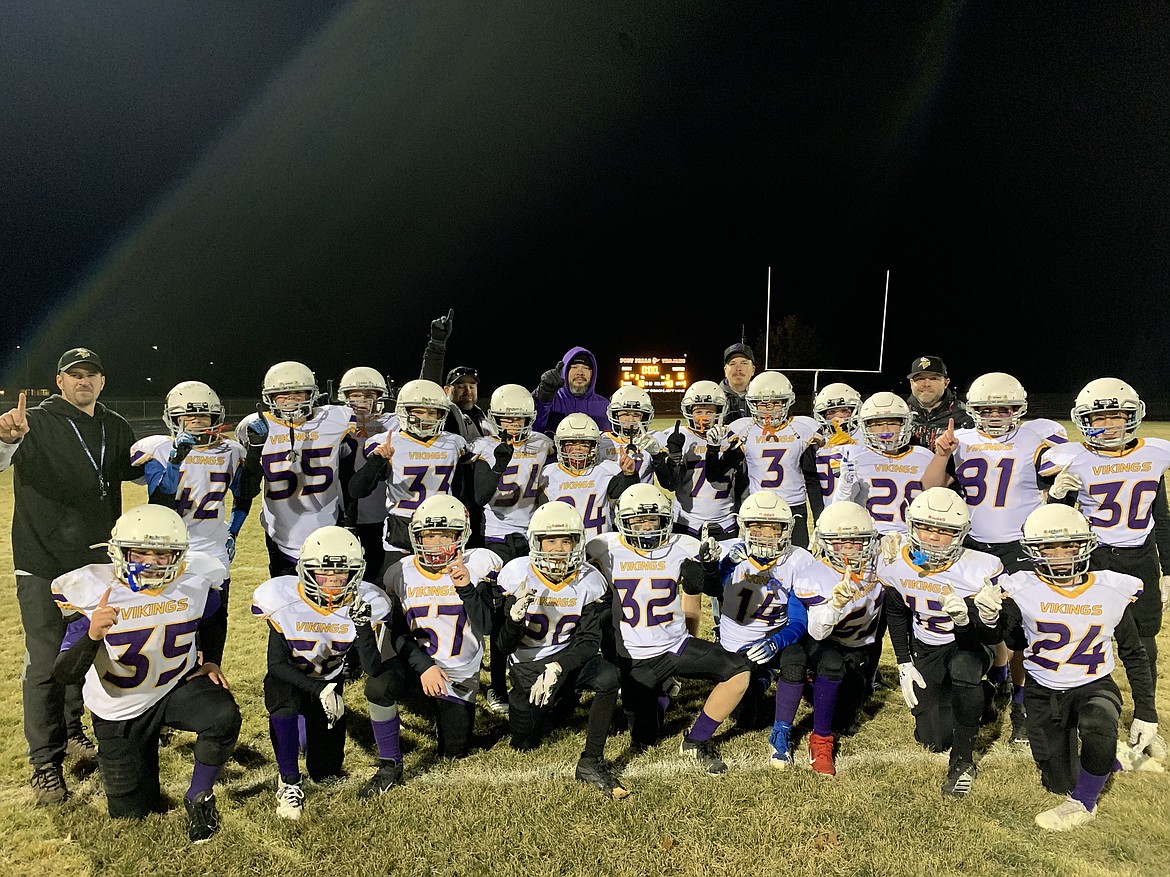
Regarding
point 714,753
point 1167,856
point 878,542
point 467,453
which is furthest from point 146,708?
point 1167,856

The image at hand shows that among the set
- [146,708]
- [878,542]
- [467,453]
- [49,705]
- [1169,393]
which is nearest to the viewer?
[146,708]

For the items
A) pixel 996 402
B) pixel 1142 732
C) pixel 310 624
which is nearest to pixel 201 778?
pixel 310 624

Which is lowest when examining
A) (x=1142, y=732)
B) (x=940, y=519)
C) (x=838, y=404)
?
(x=1142, y=732)

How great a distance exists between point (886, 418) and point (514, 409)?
8.80 ft

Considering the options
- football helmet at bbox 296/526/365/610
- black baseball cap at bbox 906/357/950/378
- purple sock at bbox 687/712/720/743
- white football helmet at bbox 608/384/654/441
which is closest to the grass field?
purple sock at bbox 687/712/720/743

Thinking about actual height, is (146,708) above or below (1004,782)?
above

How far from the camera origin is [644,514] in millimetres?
4395

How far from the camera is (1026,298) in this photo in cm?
4897

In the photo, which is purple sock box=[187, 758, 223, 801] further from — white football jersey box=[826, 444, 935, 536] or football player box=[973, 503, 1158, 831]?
white football jersey box=[826, 444, 935, 536]

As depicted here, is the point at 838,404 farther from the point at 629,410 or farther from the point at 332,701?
the point at 332,701

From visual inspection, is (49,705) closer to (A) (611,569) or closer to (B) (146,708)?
(B) (146,708)

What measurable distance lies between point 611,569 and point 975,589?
2142 mm

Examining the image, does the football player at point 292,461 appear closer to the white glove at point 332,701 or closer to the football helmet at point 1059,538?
the white glove at point 332,701

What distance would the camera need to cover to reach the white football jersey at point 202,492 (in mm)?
4543
